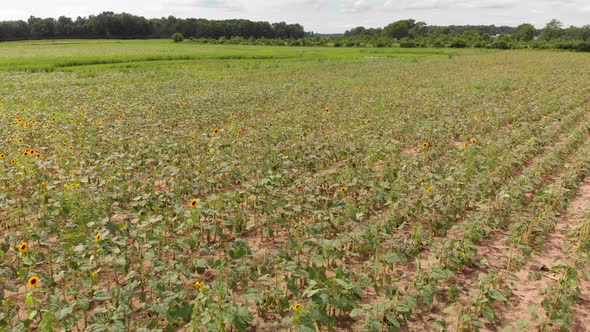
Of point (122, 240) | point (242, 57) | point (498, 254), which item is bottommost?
point (498, 254)

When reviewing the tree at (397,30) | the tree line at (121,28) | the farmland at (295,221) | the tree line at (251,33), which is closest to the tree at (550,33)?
the tree line at (251,33)

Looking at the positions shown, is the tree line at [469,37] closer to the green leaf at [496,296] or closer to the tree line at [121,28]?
the tree line at [121,28]

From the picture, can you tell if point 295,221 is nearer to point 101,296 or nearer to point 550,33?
point 101,296

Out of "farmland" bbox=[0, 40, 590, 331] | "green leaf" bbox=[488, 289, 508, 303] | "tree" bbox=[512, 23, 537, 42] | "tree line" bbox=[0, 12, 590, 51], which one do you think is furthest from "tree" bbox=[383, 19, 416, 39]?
"green leaf" bbox=[488, 289, 508, 303]

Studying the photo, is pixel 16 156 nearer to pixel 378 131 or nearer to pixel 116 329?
pixel 116 329

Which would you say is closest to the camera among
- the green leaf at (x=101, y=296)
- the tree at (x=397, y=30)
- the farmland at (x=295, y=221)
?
the green leaf at (x=101, y=296)

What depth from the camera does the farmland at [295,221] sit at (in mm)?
3621

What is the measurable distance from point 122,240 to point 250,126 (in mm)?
6813

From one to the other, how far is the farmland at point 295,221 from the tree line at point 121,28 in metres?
86.7

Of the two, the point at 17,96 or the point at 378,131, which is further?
the point at 17,96

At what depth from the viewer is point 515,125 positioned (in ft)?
35.8

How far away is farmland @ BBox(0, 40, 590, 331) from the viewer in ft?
11.9

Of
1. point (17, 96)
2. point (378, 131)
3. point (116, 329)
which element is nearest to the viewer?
point (116, 329)

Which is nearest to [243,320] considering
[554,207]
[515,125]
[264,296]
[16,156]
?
[264,296]
